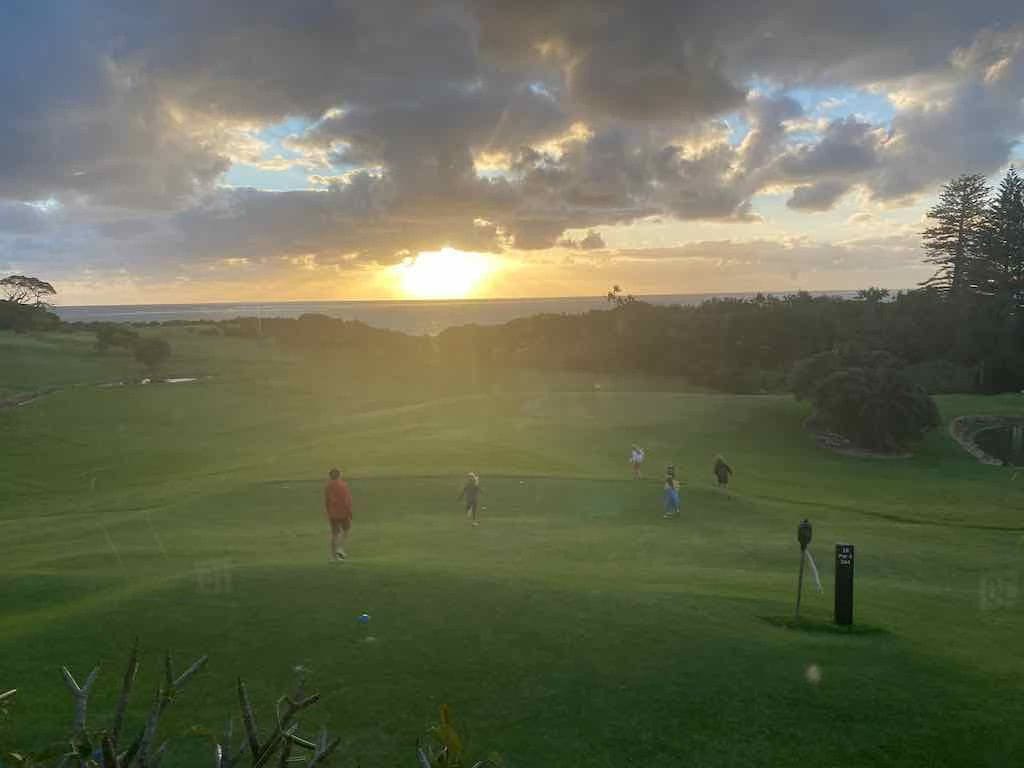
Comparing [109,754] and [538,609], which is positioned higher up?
[109,754]

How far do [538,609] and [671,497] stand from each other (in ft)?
51.1

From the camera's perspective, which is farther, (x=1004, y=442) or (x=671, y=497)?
(x=1004, y=442)

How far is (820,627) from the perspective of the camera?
1298 cm

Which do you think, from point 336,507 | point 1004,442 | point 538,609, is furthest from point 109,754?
point 1004,442

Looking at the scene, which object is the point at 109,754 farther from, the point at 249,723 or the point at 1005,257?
the point at 1005,257

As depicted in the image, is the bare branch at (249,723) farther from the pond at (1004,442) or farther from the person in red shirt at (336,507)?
the pond at (1004,442)

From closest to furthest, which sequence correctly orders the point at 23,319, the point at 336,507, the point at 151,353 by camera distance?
1. the point at 336,507
2. the point at 151,353
3. the point at 23,319

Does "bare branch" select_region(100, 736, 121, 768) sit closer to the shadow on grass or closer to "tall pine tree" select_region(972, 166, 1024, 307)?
the shadow on grass

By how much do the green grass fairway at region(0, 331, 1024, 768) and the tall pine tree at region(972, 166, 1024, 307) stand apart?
7965 cm

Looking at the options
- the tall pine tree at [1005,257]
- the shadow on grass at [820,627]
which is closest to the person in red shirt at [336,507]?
the shadow on grass at [820,627]

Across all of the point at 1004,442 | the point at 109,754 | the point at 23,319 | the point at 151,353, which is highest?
the point at 23,319

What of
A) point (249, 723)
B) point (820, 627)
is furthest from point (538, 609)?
point (249, 723)

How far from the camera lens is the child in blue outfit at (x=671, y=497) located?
27438 millimetres

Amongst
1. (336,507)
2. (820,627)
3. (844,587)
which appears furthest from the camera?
(336,507)
